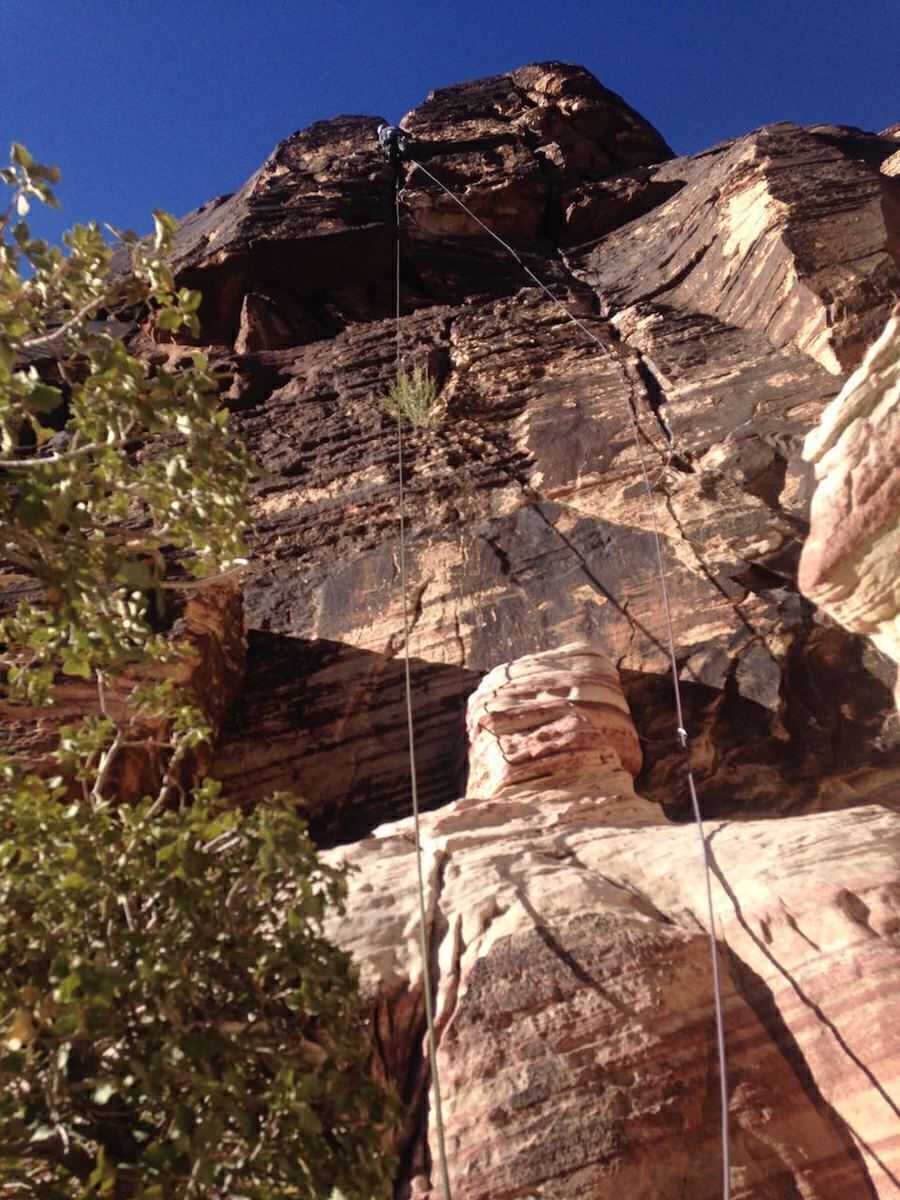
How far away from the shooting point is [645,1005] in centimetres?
484

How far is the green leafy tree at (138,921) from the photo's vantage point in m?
2.67

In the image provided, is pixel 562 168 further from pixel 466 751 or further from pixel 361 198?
pixel 466 751

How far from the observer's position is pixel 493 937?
17.1ft

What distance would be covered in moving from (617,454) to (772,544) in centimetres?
270

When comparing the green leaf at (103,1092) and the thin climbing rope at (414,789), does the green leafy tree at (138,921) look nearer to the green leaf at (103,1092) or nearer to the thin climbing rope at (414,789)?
the green leaf at (103,1092)

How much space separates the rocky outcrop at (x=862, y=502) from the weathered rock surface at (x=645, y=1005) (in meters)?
1.51

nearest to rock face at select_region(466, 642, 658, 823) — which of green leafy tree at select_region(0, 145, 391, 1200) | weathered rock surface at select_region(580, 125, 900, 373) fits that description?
green leafy tree at select_region(0, 145, 391, 1200)

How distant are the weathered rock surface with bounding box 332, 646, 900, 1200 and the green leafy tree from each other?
5.07 feet

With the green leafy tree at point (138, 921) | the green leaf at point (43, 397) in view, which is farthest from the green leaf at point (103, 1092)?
the green leaf at point (43, 397)

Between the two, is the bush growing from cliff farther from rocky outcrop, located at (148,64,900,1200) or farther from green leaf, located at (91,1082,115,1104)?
green leaf, located at (91,1082,115,1104)

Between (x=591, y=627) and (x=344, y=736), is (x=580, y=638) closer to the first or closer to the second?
(x=591, y=627)

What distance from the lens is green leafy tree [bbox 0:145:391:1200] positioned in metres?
2.67

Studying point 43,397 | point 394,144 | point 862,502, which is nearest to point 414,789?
point 43,397

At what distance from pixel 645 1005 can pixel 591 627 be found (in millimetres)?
5332
